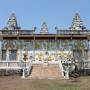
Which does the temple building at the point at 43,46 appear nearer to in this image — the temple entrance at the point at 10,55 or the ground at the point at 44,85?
the temple entrance at the point at 10,55

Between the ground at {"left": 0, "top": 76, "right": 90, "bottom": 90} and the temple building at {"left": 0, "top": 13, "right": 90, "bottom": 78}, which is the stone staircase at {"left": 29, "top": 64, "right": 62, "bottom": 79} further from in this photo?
the temple building at {"left": 0, "top": 13, "right": 90, "bottom": 78}

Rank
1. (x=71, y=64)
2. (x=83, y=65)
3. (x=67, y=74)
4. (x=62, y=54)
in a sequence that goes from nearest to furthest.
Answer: (x=67, y=74) < (x=71, y=64) < (x=83, y=65) < (x=62, y=54)

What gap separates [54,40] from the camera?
5288 centimetres

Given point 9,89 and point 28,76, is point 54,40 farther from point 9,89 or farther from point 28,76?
point 9,89

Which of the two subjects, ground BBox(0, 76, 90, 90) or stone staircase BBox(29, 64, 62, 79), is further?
stone staircase BBox(29, 64, 62, 79)

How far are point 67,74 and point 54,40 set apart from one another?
54.1ft

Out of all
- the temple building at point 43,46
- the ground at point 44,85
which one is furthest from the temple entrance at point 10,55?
the ground at point 44,85

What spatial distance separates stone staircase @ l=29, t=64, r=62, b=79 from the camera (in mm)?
36719

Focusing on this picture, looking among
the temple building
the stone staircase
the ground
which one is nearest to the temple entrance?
the temple building

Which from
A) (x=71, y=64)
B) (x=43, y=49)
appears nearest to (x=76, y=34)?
(x=43, y=49)

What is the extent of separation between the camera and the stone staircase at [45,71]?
1446 inches

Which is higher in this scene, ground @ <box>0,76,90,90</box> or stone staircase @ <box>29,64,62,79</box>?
stone staircase @ <box>29,64,62,79</box>

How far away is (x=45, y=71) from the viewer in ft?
130

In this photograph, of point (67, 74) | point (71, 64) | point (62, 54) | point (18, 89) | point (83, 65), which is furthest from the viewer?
point (62, 54)
